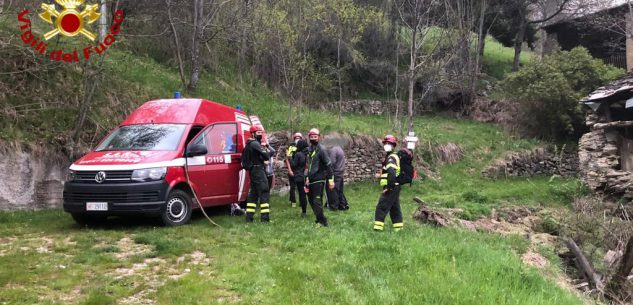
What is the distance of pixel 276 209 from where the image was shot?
11789mm

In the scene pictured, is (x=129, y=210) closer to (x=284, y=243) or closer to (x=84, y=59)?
(x=284, y=243)

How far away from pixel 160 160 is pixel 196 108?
5.88ft

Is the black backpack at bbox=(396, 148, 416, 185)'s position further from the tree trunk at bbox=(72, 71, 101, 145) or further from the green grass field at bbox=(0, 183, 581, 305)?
the tree trunk at bbox=(72, 71, 101, 145)

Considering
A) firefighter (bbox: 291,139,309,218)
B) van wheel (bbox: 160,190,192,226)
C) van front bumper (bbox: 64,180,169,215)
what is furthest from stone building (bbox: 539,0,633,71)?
van front bumper (bbox: 64,180,169,215)

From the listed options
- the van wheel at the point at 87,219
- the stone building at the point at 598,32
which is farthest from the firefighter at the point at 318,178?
the stone building at the point at 598,32

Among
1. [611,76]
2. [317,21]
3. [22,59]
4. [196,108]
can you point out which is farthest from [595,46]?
[22,59]

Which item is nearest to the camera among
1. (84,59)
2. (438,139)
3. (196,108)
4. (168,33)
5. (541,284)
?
(541,284)

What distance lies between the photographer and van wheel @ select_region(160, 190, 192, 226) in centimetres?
856

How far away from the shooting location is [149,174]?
8266 millimetres

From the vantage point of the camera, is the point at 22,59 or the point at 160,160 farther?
the point at 22,59

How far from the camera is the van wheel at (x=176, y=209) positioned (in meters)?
8.56

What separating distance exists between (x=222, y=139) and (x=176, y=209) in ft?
6.54

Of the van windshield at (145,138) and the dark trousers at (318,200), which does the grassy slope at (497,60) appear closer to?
the dark trousers at (318,200)

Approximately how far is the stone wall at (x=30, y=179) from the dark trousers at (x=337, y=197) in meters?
6.18
